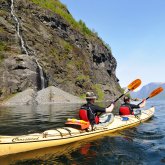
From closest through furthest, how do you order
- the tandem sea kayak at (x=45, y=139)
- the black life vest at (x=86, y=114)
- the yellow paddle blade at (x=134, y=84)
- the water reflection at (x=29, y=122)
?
the tandem sea kayak at (x=45, y=139), the black life vest at (x=86, y=114), the water reflection at (x=29, y=122), the yellow paddle blade at (x=134, y=84)

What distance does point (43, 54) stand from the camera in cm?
5678

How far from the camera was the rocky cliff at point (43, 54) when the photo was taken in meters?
47.0

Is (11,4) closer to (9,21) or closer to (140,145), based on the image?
(9,21)

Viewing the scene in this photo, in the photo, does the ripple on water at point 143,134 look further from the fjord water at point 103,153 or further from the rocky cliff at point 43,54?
the rocky cliff at point 43,54

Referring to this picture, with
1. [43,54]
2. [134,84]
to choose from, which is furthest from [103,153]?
[43,54]

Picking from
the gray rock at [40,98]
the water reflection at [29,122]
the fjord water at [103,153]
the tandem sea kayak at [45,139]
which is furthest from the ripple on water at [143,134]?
the gray rock at [40,98]

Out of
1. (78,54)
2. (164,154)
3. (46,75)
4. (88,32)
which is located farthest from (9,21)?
(164,154)

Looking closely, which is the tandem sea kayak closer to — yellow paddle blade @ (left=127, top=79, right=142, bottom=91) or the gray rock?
yellow paddle blade @ (left=127, top=79, right=142, bottom=91)

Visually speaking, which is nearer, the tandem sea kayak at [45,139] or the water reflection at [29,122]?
the tandem sea kayak at [45,139]

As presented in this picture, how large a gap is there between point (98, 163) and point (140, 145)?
3217mm

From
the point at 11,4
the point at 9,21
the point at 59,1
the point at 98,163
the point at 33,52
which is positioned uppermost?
the point at 59,1

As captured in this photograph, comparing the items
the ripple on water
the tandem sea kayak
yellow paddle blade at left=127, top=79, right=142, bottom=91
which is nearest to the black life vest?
the tandem sea kayak

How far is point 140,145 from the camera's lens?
1095 cm

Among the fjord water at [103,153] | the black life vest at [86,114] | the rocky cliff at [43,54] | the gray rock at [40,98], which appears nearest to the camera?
the fjord water at [103,153]
